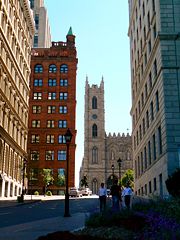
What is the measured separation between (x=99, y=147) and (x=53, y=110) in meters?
66.5

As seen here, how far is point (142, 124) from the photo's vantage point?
43688 millimetres

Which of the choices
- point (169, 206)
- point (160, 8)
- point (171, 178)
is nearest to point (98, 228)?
point (169, 206)

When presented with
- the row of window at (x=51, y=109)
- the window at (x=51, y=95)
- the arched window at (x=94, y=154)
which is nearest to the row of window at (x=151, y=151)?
the row of window at (x=51, y=109)

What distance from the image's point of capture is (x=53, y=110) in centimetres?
8619

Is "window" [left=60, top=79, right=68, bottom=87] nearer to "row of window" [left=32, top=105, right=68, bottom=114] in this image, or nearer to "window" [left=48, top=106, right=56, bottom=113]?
"row of window" [left=32, top=105, right=68, bottom=114]

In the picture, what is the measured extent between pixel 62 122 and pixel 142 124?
142ft

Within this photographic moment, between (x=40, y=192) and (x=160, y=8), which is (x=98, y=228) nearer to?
(x=160, y=8)

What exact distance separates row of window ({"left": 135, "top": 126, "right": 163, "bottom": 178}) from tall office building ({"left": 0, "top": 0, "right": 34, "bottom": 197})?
58.2 feet

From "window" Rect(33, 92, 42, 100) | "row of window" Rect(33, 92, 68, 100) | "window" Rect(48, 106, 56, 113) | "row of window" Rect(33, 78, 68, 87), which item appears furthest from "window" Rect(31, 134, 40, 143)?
"row of window" Rect(33, 78, 68, 87)

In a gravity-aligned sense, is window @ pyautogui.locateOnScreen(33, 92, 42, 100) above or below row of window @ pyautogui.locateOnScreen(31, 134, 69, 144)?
above

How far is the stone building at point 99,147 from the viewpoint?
483 feet

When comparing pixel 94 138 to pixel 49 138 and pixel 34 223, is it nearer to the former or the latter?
pixel 49 138

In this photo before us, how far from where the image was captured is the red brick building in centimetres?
8100

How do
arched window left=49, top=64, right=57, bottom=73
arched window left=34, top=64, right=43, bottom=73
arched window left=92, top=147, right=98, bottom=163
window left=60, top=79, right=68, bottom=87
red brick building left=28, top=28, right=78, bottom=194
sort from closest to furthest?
1. red brick building left=28, top=28, right=78, bottom=194
2. window left=60, top=79, right=68, bottom=87
3. arched window left=49, top=64, right=57, bottom=73
4. arched window left=34, top=64, right=43, bottom=73
5. arched window left=92, top=147, right=98, bottom=163
